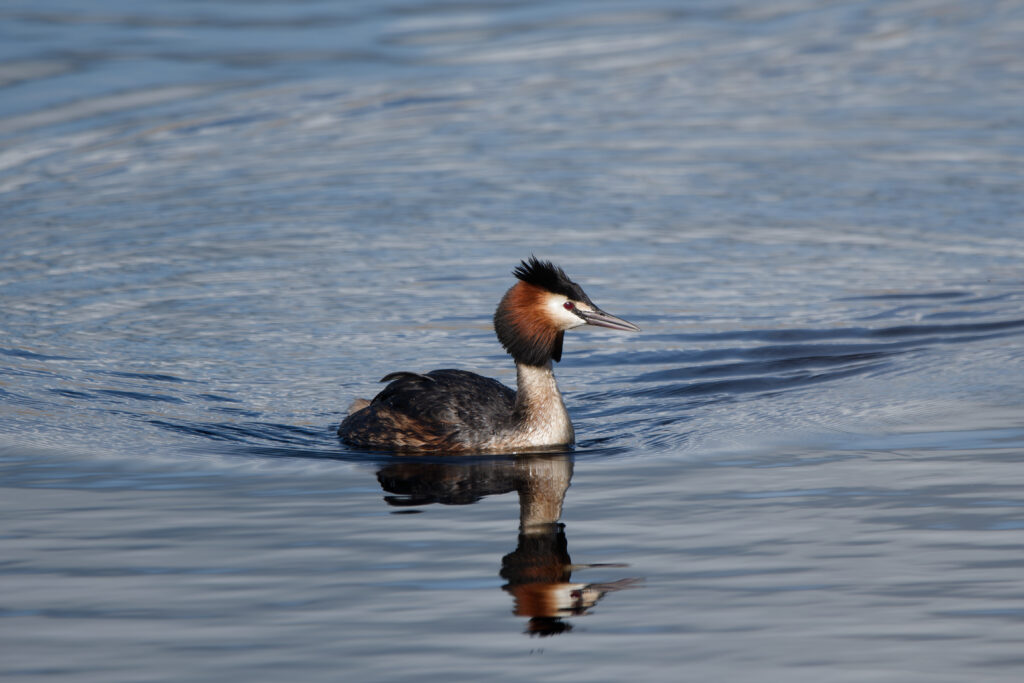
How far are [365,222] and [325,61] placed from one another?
10789mm

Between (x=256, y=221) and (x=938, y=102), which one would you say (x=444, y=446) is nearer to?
(x=256, y=221)

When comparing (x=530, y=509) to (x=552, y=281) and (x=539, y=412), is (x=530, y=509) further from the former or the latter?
Answer: (x=552, y=281)

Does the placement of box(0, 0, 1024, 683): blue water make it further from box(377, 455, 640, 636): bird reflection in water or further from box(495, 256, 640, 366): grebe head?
box(495, 256, 640, 366): grebe head

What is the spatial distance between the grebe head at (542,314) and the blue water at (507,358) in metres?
0.76

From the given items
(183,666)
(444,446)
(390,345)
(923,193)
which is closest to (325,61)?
(923,193)

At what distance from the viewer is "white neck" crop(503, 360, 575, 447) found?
34.6 ft

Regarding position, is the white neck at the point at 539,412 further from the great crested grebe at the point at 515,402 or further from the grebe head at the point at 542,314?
the grebe head at the point at 542,314

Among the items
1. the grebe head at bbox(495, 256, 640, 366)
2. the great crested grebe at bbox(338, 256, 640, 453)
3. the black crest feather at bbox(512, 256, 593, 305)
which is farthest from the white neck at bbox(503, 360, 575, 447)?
the black crest feather at bbox(512, 256, 593, 305)

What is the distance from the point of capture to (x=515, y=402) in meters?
10.8

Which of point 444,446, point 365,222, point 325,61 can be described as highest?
point 325,61

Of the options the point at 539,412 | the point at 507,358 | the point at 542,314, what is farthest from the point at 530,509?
the point at 507,358

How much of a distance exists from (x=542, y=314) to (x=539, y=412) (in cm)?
67

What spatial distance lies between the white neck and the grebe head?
10cm

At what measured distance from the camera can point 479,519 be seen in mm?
8633
